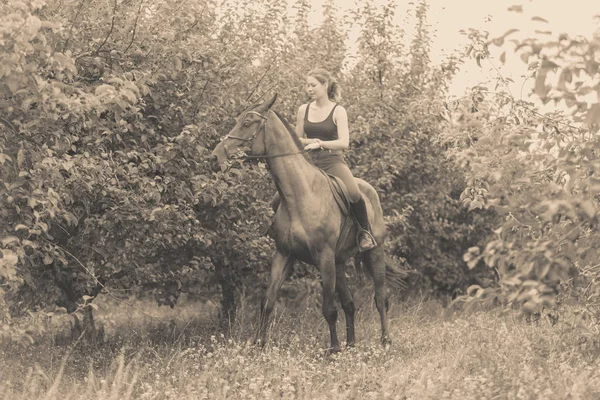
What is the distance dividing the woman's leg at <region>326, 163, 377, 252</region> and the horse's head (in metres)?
1.20

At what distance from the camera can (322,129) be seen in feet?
33.1

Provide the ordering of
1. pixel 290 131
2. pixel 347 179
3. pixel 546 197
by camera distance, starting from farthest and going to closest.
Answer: pixel 347 179, pixel 290 131, pixel 546 197

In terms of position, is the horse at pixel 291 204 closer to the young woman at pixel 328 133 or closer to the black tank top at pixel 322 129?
the young woman at pixel 328 133

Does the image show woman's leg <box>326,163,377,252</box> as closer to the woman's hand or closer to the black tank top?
the black tank top

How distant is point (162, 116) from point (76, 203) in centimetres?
148

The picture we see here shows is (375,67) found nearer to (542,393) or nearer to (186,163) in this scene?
(186,163)

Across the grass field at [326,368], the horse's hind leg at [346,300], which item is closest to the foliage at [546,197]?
the grass field at [326,368]

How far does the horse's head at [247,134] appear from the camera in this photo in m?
9.09

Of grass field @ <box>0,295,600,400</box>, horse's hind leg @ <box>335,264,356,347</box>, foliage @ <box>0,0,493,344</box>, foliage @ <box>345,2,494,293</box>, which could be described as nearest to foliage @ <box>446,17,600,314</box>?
grass field @ <box>0,295,600,400</box>

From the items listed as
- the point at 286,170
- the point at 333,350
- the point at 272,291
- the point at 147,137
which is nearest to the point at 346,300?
the point at 333,350

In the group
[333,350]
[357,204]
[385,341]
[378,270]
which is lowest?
[385,341]

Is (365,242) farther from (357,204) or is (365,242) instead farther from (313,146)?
(313,146)

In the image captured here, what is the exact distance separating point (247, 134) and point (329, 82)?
4.89ft

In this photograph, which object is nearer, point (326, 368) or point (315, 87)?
point (326, 368)
